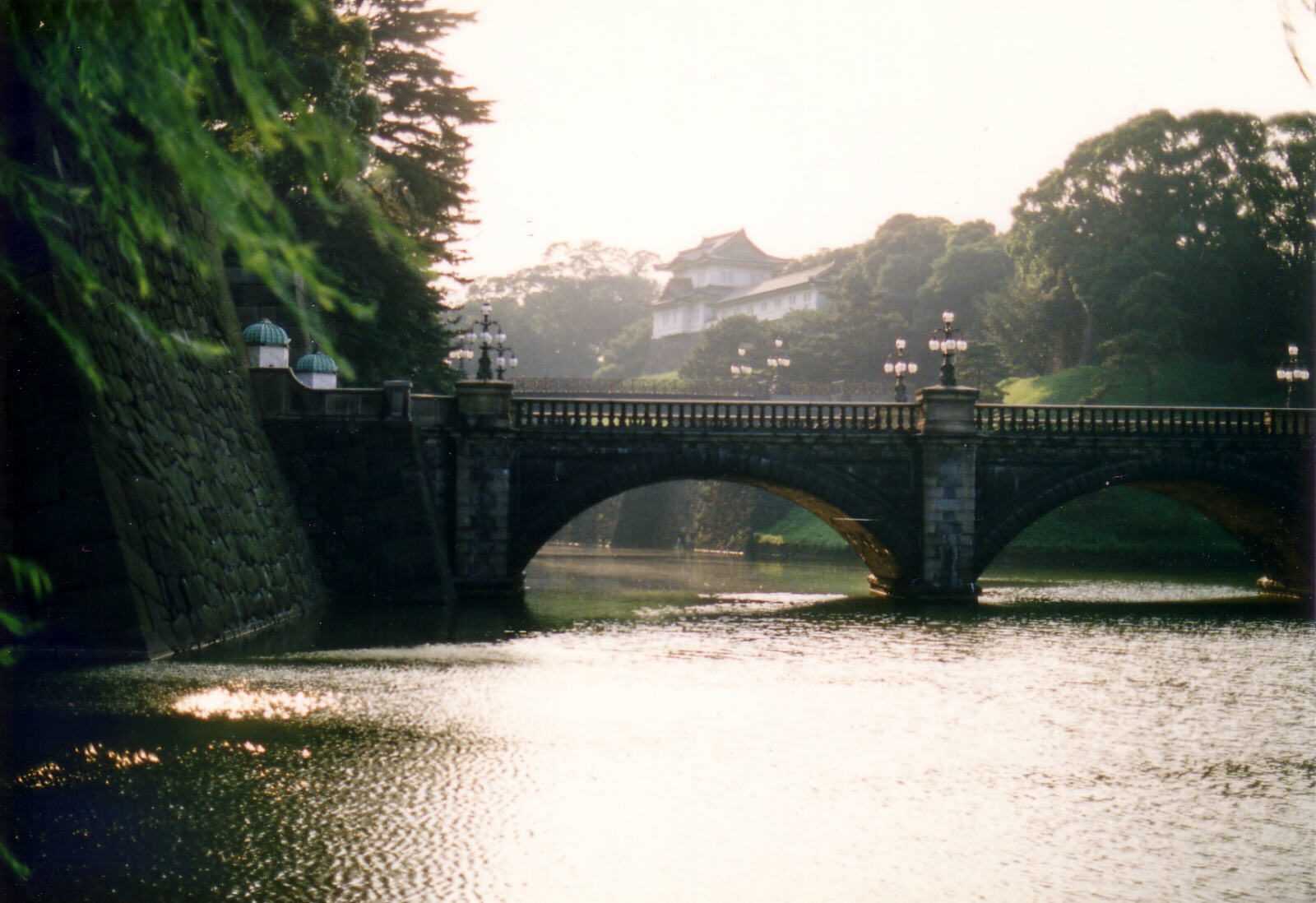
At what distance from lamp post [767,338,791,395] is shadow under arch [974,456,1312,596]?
34.4 meters

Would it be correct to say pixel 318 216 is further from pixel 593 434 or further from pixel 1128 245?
pixel 1128 245

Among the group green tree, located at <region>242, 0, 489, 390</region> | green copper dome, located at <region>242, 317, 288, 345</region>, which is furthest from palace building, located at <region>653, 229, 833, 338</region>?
green copper dome, located at <region>242, 317, 288, 345</region>

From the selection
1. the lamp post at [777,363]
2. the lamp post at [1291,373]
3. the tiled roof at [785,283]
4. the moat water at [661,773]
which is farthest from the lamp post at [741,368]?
the moat water at [661,773]

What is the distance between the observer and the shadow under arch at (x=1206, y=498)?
115ft

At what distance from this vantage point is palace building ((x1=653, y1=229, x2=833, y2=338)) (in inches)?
4215

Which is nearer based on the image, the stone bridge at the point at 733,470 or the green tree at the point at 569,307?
the stone bridge at the point at 733,470

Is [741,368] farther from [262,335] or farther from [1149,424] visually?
[262,335]

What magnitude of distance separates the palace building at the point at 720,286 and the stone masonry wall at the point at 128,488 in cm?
8342

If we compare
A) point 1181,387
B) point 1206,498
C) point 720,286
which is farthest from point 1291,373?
point 720,286

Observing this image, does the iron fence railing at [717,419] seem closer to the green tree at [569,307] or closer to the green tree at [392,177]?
the green tree at [392,177]

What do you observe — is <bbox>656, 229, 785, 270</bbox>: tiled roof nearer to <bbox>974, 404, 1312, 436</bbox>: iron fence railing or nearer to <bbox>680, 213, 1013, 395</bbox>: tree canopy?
<bbox>680, 213, 1013, 395</bbox>: tree canopy

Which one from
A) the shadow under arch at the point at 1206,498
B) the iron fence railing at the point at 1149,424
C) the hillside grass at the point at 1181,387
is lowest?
the shadow under arch at the point at 1206,498

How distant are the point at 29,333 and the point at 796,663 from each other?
13740 millimetres

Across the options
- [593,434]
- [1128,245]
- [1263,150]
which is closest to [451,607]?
[593,434]
